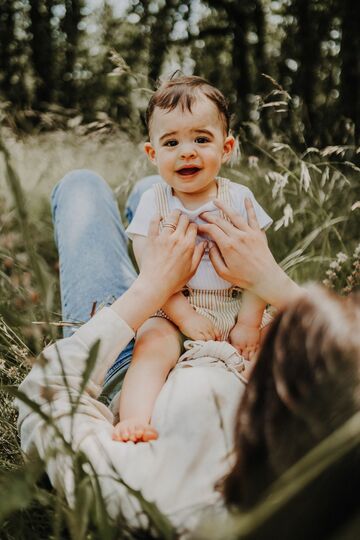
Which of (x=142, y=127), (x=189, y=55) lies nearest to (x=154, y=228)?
(x=142, y=127)

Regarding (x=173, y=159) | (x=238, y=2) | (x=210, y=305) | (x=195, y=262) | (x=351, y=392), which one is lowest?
(x=210, y=305)

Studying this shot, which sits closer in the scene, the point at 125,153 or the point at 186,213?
the point at 186,213

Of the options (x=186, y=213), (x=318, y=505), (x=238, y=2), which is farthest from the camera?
(x=238, y=2)

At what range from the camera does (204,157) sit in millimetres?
1713

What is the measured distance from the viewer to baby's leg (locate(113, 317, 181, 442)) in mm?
1242

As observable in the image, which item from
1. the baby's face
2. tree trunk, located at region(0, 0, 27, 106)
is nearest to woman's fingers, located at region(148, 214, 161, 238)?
the baby's face

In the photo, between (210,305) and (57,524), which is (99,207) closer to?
(210,305)

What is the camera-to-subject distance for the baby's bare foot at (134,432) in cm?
122

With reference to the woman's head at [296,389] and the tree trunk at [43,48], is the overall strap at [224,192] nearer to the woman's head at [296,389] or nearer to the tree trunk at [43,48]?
the woman's head at [296,389]

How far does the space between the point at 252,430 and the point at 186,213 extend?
106cm

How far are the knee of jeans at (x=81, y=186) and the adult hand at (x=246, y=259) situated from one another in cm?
65

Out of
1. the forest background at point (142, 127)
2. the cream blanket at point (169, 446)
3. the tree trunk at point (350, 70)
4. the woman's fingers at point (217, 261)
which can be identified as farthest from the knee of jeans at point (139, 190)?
the tree trunk at point (350, 70)

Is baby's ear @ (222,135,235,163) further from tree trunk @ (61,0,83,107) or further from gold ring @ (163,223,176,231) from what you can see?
tree trunk @ (61,0,83,107)

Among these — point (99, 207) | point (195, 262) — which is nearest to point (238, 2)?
point (99, 207)
